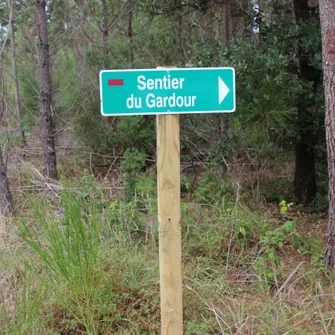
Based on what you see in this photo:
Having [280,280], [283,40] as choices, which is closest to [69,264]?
[280,280]

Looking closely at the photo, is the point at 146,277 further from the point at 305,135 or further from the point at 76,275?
the point at 305,135

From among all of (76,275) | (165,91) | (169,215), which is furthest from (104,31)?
(169,215)

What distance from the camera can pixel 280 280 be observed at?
3555 millimetres

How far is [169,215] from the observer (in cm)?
233

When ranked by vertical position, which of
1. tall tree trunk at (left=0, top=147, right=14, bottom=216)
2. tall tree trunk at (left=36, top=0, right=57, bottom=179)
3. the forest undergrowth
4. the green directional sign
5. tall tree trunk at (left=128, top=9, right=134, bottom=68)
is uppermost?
tall tree trunk at (left=128, top=9, right=134, bottom=68)

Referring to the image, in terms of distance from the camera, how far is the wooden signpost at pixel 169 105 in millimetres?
2223

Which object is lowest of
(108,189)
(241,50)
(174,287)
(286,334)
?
(286,334)

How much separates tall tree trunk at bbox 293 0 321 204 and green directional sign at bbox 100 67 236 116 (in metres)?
3.91

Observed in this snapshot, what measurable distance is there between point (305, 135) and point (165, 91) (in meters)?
4.88

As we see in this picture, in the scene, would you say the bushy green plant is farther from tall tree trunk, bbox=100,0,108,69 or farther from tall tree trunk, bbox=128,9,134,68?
tall tree trunk, bbox=100,0,108,69

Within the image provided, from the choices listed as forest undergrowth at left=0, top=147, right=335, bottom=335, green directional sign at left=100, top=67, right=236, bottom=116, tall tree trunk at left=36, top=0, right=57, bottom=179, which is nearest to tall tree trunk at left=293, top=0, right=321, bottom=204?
forest undergrowth at left=0, top=147, right=335, bottom=335

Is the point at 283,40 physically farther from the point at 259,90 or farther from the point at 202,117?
the point at 202,117

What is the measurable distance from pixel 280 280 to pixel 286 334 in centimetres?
104

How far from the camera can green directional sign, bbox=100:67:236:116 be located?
7.29ft
